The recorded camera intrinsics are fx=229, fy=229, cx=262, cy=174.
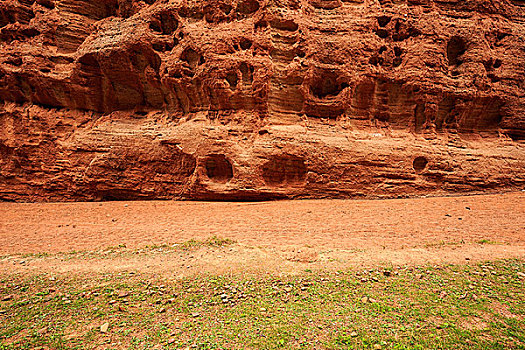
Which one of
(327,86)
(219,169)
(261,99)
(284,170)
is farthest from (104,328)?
(327,86)

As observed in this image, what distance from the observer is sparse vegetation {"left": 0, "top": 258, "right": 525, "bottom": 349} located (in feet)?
6.51

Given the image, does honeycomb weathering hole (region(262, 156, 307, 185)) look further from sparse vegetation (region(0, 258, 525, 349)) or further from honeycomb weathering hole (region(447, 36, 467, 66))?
honeycomb weathering hole (region(447, 36, 467, 66))

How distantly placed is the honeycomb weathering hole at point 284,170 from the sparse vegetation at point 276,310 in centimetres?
547

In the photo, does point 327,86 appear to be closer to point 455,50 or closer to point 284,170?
point 284,170

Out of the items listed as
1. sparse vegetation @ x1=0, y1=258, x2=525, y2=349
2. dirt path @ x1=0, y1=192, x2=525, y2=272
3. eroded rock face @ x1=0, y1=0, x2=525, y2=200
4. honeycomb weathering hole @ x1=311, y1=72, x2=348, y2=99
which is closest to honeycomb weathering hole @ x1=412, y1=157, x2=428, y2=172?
eroded rock face @ x1=0, y1=0, x2=525, y2=200

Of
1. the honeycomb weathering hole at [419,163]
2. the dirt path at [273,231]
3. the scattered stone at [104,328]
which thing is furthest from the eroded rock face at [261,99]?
the scattered stone at [104,328]

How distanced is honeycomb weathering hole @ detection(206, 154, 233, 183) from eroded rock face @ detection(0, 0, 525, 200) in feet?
0.14

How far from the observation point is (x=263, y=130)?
339 inches

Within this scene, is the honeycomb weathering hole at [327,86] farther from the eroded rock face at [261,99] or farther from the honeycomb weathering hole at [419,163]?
the honeycomb weathering hole at [419,163]

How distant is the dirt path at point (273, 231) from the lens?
12.0 feet

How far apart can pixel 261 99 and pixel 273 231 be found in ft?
18.2

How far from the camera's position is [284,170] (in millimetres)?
8484

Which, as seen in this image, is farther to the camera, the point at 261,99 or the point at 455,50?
the point at 455,50

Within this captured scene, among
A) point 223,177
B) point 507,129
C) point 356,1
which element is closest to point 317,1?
point 356,1
